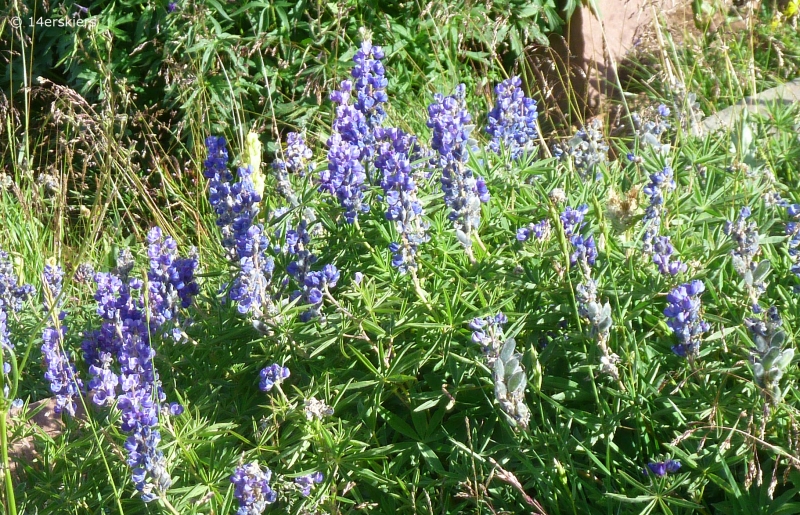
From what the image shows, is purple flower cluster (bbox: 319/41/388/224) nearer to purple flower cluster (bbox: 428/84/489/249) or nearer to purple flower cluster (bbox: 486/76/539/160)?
purple flower cluster (bbox: 428/84/489/249)

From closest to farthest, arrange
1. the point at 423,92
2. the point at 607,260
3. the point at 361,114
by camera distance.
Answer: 1. the point at 607,260
2. the point at 361,114
3. the point at 423,92

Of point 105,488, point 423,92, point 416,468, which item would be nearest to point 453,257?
point 416,468

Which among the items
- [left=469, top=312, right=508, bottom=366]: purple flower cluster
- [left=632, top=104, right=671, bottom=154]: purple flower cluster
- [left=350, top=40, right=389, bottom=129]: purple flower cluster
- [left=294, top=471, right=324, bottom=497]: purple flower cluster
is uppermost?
[left=350, top=40, right=389, bottom=129]: purple flower cluster

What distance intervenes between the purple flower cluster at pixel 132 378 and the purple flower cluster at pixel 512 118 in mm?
1194

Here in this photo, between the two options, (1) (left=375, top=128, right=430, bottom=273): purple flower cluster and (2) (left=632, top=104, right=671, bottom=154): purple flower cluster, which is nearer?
(1) (left=375, top=128, right=430, bottom=273): purple flower cluster

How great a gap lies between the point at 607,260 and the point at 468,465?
0.62 meters

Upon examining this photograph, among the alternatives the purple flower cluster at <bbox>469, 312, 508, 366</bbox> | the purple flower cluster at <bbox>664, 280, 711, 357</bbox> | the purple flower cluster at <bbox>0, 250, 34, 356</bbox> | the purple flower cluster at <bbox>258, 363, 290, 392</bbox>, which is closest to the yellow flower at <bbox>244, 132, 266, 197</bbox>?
the purple flower cluster at <bbox>0, 250, 34, 356</bbox>

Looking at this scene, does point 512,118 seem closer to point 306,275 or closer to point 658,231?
point 658,231

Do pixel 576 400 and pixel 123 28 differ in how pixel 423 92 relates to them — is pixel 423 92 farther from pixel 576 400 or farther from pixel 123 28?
pixel 576 400

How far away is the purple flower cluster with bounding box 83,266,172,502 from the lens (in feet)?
6.01

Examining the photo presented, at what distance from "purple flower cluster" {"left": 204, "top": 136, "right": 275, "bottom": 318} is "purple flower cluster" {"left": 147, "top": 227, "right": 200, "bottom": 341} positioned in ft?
0.49

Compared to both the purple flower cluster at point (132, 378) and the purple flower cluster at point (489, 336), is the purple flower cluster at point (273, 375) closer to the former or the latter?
the purple flower cluster at point (132, 378)

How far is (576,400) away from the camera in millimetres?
2043

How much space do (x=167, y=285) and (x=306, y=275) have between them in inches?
17.2
